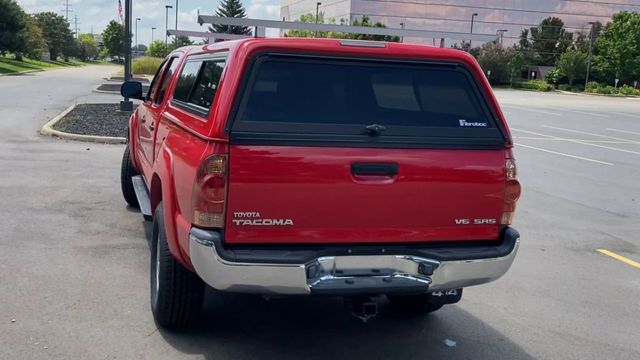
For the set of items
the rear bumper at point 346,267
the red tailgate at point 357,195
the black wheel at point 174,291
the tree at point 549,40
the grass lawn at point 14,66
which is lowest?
the grass lawn at point 14,66

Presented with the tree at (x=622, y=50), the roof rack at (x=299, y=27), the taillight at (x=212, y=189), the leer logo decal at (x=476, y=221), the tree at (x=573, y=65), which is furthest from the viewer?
the tree at (x=573, y=65)

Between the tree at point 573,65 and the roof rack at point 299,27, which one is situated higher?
the tree at point 573,65

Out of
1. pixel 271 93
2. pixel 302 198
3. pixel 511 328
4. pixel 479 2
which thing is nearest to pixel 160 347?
pixel 302 198

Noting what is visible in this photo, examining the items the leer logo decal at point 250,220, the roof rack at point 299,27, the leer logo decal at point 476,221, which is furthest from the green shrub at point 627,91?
the leer logo decal at point 250,220

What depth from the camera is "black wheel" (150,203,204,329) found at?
13.9 feet

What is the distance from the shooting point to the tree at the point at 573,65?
7775cm

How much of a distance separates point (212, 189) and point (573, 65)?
267 feet

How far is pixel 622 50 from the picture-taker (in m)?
76.5

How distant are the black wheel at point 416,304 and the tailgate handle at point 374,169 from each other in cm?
140

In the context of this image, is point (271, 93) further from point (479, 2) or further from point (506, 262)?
point (479, 2)

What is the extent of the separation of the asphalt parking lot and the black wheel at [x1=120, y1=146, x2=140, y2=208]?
0.50 feet

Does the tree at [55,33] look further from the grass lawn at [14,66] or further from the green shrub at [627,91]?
the green shrub at [627,91]

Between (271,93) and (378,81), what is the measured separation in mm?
736

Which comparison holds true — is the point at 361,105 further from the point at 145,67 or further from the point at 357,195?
the point at 145,67
